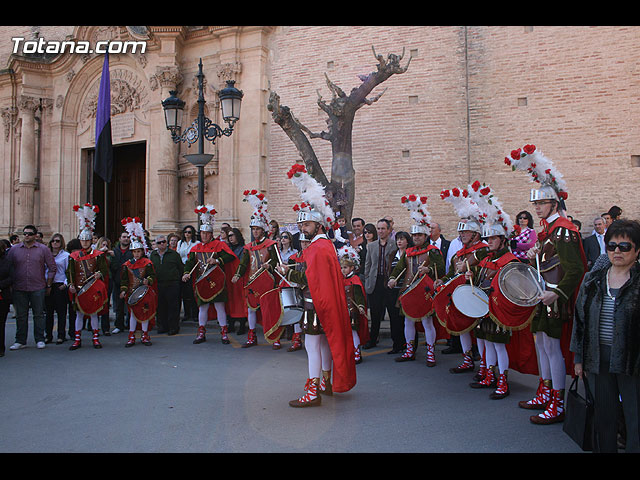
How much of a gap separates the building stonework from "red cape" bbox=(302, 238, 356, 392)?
8.43 metres

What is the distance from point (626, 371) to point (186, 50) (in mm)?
16547

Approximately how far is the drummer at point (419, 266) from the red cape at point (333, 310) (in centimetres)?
227

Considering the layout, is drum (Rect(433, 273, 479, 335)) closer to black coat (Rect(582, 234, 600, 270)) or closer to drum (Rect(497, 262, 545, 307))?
drum (Rect(497, 262, 545, 307))

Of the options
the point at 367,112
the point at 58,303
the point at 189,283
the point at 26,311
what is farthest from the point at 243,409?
the point at 367,112

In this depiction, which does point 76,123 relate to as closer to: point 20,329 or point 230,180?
point 230,180

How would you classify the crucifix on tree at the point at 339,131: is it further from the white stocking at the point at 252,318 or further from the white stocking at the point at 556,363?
the white stocking at the point at 556,363

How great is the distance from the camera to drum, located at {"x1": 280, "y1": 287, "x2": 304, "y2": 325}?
6238 mm

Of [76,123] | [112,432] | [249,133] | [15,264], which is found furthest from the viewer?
[76,123]

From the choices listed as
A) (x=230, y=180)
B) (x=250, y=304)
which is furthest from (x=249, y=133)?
(x=250, y=304)

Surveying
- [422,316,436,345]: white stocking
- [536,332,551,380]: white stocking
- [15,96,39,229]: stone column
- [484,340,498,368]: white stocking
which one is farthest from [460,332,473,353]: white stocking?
[15,96,39,229]: stone column

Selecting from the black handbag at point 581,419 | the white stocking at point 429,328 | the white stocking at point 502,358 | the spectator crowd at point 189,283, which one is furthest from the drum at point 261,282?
the black handbag at point 581,419

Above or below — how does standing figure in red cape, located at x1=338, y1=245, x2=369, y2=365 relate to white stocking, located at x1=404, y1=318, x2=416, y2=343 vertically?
above

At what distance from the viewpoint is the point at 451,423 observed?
529cm

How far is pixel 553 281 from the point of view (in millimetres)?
5359
